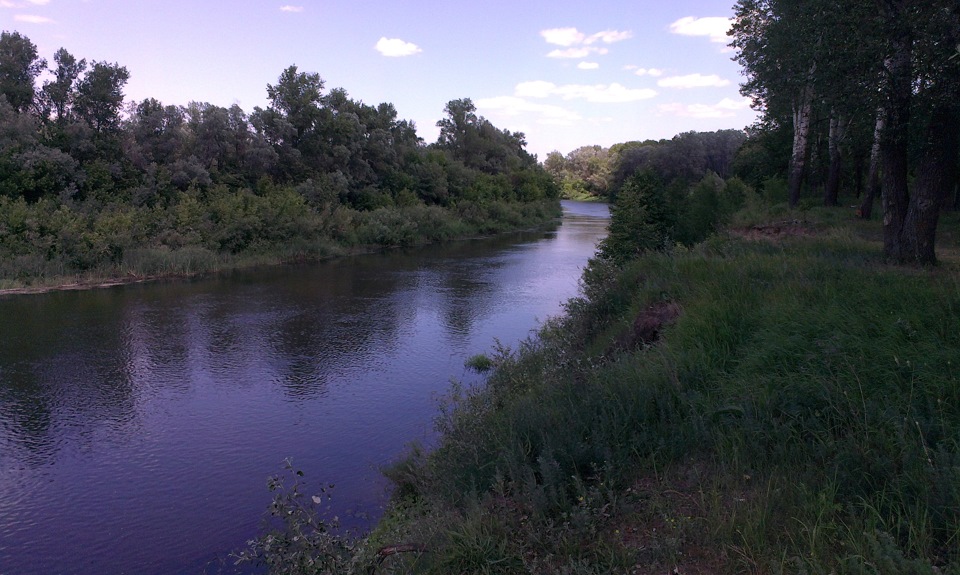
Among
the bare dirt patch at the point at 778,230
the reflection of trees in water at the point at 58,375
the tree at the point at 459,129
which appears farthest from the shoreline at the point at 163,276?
the tree at the point at 459,129

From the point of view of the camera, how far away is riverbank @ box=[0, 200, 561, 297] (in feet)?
83.6

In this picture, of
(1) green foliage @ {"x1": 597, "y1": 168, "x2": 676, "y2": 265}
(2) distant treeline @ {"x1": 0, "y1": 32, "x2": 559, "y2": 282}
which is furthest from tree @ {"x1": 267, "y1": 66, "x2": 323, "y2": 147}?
(1) green foliage @ {"x1": 597, "y1": 168, "x2": 676, "y2": 265}

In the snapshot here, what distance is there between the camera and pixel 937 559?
342 cm

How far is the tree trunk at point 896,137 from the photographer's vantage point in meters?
10.2

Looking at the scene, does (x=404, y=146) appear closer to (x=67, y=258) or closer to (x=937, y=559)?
(x=67, y=258)

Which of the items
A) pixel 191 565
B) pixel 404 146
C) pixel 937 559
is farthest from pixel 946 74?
pixel 404 146

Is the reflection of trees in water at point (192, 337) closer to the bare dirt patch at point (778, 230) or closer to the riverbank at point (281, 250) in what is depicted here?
the riverbank at point (281, 250)

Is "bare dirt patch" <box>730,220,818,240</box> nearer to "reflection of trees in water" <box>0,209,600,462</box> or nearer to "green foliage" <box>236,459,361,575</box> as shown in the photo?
"reflection of trees in water" <box>0,209,600,462</box>

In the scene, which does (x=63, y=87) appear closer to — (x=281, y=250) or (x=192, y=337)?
(x=281, y=250)

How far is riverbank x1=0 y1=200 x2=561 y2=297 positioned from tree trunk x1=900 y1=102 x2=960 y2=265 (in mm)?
26974

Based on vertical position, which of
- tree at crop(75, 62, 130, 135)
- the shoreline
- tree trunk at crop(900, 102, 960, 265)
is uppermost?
tree at crop(75, 62, 130, 135)

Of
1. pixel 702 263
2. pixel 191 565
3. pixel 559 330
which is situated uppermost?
pixel 702 263

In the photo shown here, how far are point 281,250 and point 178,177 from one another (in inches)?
274

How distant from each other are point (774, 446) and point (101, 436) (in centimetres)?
1160
